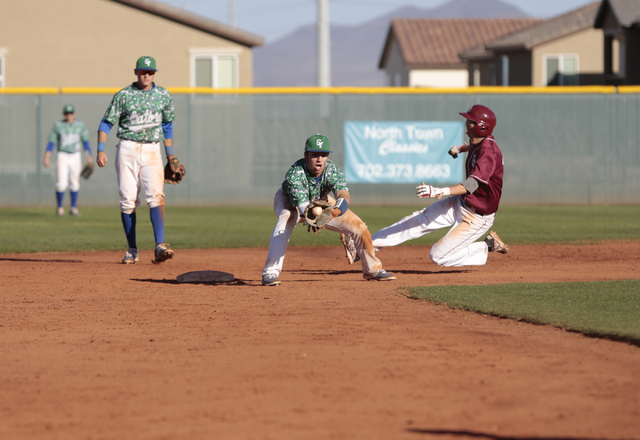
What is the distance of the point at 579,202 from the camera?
18.8 m

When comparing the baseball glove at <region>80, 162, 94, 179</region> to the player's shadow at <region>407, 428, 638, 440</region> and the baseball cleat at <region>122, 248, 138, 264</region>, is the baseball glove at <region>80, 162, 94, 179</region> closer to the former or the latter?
the baseball cleat at <region>122, 248, 138, 264</region>

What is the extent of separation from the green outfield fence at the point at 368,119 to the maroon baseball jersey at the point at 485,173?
33.6 feet

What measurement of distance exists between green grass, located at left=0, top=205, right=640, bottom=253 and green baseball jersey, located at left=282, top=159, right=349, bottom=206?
4.08m

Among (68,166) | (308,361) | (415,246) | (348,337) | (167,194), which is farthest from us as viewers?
(167,194)

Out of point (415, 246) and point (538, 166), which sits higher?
point (538, 166)

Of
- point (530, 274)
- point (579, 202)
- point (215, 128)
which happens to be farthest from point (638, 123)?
point (530, 274)

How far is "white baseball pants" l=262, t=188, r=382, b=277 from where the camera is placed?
7.33 meters

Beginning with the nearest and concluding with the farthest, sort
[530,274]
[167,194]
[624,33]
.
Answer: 1. [530,274]
2. [167,194]
3. [624,33]

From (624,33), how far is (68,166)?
19.8 m

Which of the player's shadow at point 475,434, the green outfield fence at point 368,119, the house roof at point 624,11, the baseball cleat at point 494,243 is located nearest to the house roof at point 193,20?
the green outfield fence at point 368,119

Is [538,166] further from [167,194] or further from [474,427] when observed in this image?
[474,427]

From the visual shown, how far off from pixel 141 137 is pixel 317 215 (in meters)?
2.81

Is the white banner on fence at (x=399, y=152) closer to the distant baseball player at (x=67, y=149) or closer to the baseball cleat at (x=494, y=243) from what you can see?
the distant baseball player at (x=67, y=149)

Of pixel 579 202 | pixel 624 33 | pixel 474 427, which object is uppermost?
pixel 624 33
